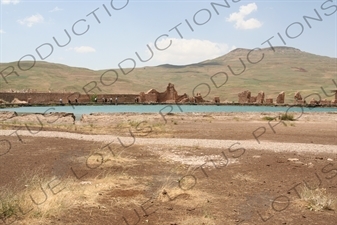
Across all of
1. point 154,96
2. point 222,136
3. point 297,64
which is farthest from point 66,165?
point 297,64

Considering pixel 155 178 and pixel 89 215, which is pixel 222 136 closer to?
pixel 155 178

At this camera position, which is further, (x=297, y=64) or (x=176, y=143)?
(x=297, y=64)

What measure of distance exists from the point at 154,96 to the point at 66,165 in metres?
49.0

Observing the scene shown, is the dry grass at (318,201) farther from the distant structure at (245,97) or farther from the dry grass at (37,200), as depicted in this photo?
the distant structure at (245,97)

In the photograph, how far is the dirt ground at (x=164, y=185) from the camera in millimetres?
5430

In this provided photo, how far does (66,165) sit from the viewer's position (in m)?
8.93

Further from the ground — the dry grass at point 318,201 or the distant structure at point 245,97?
the dry grass at point 318,201

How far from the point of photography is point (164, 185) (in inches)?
282

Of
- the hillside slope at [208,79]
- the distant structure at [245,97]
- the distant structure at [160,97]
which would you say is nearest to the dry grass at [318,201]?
the distant structure at [160,97]

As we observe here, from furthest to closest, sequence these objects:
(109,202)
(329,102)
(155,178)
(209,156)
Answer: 1. (329,102)
2. (209,156)
3. (155,178)
4. (109,202)

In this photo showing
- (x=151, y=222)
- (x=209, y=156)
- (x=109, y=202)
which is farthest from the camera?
(x=209, y=156)

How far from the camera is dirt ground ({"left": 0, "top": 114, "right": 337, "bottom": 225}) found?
17.8 ft

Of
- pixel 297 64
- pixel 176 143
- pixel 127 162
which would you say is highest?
pixel 127 162

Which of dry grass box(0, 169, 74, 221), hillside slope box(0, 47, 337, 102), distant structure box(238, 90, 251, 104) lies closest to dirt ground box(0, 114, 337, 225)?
dry grass box(0, 169, 74, 221)
